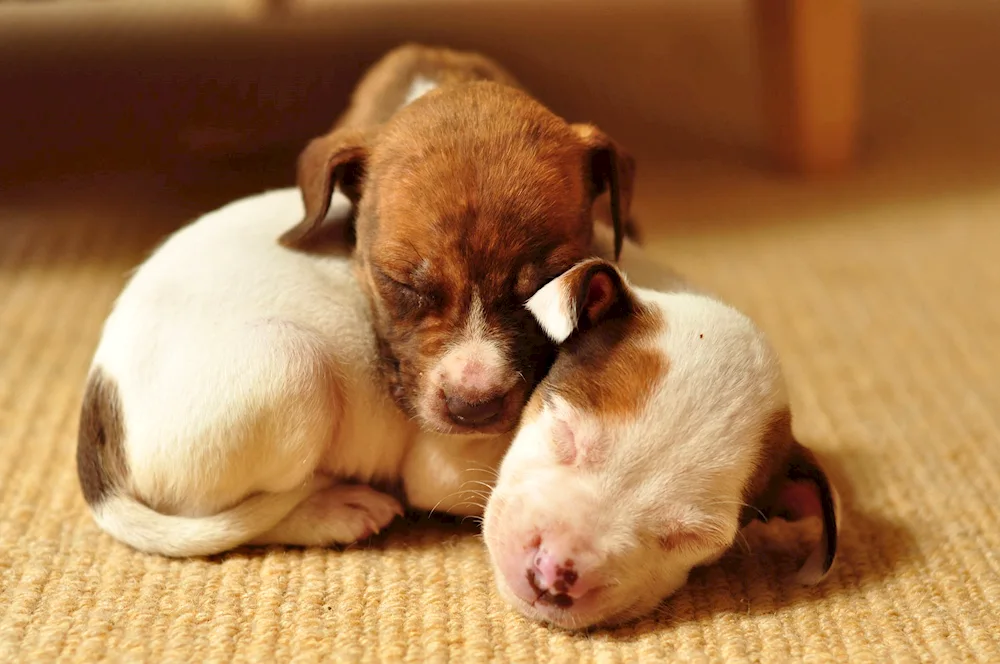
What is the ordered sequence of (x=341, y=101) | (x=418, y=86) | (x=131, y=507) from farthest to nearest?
(x=341, y=101) → (x=418, y=86) → (x=131, y=507)

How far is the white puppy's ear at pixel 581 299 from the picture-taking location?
1686 millimetres

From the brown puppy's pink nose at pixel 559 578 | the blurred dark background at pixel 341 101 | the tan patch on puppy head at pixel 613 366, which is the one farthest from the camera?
the blurred dark background at pixel 341 101

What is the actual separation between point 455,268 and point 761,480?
2.04 feet

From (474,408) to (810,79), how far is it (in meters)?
2.82

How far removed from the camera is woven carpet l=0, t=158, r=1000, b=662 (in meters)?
1.64

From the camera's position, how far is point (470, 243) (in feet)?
6.00

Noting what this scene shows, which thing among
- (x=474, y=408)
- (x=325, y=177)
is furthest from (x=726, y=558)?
(x=325, y=177)

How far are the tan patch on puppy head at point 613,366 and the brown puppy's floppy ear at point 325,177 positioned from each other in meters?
0.62

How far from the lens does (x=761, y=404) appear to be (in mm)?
1692

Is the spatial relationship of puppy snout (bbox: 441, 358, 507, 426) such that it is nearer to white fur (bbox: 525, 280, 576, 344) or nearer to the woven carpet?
white fur (bbox: 525, 280, 576, 344)

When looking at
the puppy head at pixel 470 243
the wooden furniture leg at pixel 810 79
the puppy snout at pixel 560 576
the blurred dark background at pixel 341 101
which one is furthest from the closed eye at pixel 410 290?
the wooden furniture leg at pixel 810 79

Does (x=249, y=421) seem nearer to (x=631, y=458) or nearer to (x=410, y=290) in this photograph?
(x=410, y=290)

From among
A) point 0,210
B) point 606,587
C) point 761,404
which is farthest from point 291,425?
point 0,210

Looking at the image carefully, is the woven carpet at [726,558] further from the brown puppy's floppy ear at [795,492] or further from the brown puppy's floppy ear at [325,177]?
the brown puppy's floppy ear at [325,177]
